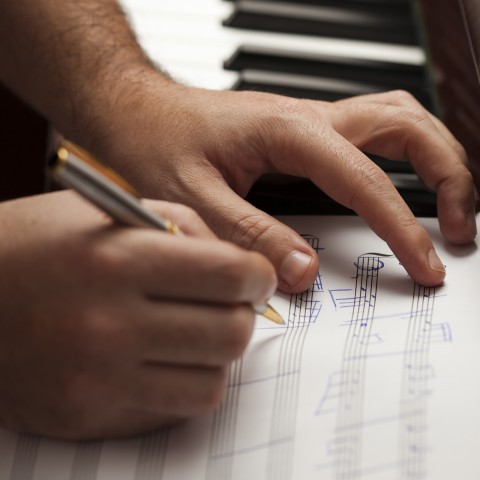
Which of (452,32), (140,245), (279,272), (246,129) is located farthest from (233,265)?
(452,32)

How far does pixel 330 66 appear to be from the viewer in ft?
2.97

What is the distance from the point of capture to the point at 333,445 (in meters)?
0.50

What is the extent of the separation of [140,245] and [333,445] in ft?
0.69

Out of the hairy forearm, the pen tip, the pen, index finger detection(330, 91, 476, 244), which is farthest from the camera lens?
the hairy forearm

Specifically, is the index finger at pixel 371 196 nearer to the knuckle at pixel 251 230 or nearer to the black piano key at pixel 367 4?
the knuckle at pixel 251 230

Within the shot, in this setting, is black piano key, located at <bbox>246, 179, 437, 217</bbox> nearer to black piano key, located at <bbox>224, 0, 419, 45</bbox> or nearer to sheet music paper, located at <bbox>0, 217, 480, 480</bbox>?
sheet music paper, located at <bbox>0, 217, 480, 480</bbox>

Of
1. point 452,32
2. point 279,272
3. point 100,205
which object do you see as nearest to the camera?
point 100,205

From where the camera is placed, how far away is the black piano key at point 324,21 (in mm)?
947

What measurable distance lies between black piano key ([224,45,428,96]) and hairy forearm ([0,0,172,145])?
147mm

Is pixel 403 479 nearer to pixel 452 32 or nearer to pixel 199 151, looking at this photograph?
pixel 199 151

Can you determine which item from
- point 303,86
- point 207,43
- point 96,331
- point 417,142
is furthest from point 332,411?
point 207,43

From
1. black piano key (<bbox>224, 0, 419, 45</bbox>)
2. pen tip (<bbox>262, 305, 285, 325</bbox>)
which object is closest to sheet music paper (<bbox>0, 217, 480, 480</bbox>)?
pen tip (<bbox>262, 305, 285, 325</bbox>)

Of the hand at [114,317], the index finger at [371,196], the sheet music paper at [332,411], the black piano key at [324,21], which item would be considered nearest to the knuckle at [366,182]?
the index finger at [371,196]

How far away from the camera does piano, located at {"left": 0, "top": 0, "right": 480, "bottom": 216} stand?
32.4 inches
